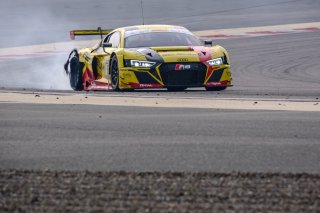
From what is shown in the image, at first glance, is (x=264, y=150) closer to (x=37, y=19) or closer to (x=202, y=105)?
(x=202, y=105)

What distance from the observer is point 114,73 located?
1627 centimetres

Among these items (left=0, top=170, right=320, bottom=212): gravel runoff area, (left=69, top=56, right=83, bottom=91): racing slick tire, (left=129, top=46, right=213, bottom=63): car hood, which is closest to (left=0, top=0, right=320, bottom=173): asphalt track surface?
(left=0, top=170, right=320, bottom=212): gravel runoff area

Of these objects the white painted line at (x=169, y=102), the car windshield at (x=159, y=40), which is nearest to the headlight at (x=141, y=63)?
the car windshield at (x=159, y=40)

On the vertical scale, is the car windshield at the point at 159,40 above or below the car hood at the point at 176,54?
above

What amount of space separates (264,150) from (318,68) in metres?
12.9

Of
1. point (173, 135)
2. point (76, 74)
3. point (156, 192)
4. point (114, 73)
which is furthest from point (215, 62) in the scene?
point (156, 192)

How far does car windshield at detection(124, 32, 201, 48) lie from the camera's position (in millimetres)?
16516

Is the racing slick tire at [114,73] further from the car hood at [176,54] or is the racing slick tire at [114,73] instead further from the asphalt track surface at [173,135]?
the asphalt track surface at [173,135]

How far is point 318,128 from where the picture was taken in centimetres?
976

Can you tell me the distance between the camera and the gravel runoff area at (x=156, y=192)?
5.82 meters

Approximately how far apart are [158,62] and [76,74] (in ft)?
9.84

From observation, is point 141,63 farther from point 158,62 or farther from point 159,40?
point 159,40

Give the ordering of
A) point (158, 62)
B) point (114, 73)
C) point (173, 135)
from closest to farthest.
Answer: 1. point (173, 135)
2. point (158, 62)
3. point (114, 73)

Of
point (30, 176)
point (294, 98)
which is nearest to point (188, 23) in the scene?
point (294, 98)
